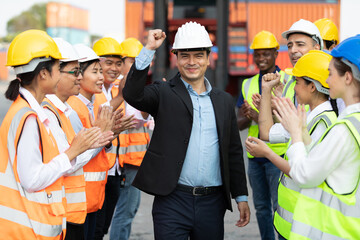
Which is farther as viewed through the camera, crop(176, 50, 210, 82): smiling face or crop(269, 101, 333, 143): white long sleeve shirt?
crop(176, 50, 210, 82): smiling face

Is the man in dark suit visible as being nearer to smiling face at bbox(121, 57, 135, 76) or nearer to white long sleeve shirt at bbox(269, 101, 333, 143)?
white long sleeve shirt at bbox(269, 101, 333, 143)

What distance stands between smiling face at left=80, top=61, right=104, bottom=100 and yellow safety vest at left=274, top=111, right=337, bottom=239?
1.74 metres

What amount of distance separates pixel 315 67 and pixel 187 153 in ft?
3.28

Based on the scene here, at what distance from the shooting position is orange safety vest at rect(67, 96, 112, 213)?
3.87m

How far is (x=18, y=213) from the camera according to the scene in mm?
2711

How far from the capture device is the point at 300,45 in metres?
4.36

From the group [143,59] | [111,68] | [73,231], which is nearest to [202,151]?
[143,59]

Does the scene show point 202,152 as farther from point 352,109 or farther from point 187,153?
point 352,109

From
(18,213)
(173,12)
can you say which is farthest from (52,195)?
(173,12)

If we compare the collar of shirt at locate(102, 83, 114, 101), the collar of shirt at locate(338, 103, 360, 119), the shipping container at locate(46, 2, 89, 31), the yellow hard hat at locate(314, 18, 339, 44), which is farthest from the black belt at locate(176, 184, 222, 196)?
the shipping container at locate(46, 2, 89, 31)

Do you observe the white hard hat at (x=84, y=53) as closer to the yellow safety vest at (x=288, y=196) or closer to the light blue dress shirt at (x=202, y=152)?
the light blue dress shirt at (x=202, y=152)

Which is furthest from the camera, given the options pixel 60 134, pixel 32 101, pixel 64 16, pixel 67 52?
pixel 64 16

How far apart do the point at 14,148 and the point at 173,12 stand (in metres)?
14.7

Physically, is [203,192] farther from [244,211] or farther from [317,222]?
[317,222]
